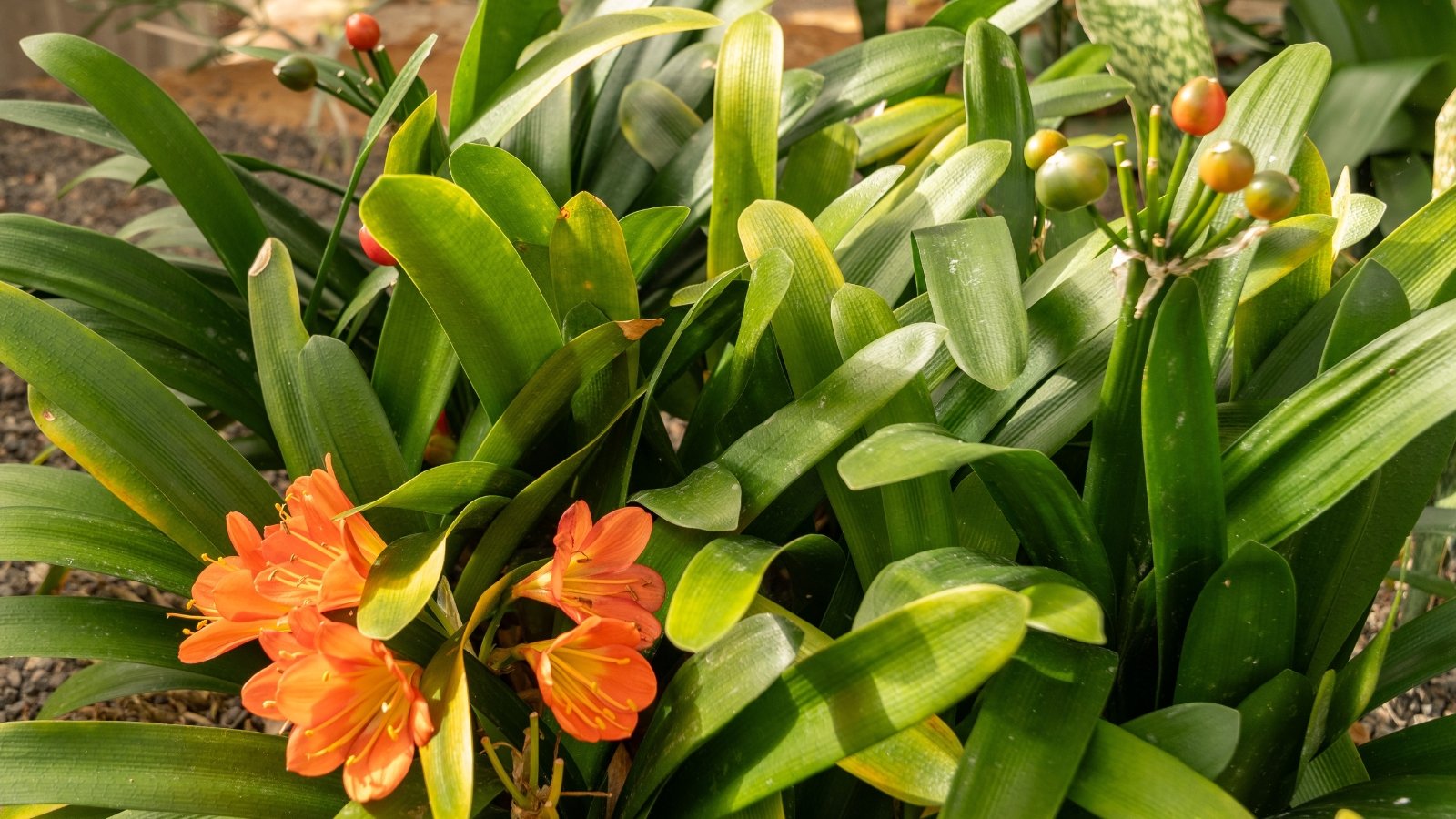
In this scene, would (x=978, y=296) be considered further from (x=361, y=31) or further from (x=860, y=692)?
(x=361, y=31)

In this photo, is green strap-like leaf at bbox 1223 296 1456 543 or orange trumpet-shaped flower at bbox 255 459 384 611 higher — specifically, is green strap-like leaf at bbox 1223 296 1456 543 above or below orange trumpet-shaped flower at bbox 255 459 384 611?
above

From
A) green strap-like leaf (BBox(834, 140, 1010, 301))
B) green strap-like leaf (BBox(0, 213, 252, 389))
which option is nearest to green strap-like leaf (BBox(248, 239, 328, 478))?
green strap-like leaf (BBox(0, 213, 252, 389))

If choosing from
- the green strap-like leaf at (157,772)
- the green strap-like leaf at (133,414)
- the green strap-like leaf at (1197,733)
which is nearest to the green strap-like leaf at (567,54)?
the green strap-like leaf at (133,414)

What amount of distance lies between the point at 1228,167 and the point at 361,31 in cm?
87

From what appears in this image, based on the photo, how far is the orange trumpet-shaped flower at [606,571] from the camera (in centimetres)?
73

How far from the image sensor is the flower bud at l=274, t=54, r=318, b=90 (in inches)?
44.2

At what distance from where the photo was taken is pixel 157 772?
0.74 metres

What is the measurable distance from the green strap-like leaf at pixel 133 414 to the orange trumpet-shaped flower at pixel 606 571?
303 mm

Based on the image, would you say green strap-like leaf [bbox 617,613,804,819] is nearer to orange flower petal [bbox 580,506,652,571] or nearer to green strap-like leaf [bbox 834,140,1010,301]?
orange flower petal [bbox 580,506,652,571]

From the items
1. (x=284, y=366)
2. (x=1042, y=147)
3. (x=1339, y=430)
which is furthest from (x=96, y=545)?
(x=1339, y=430)

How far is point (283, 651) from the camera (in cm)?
68

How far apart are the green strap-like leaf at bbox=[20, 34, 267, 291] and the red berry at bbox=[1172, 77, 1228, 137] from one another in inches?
36.5

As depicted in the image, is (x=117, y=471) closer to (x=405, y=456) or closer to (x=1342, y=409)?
(x=405, y=456)

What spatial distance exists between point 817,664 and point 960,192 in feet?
1.46
